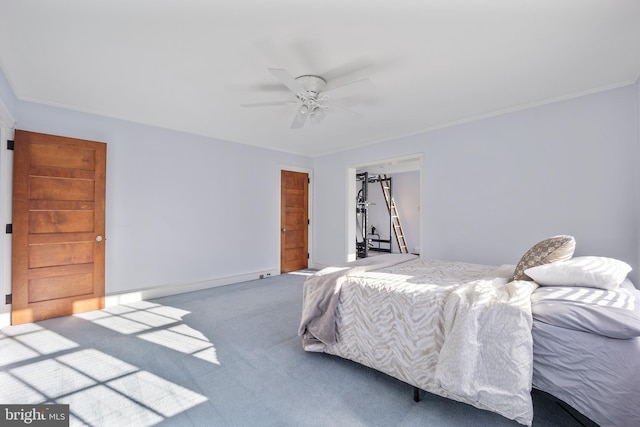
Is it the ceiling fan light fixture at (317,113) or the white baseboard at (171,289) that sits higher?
the ceiling fan light fixture at (317,113)

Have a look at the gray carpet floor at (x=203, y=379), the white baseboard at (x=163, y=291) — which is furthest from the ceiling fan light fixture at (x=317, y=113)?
the white baseboard at (x=163, y=291)

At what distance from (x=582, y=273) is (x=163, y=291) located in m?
4.62

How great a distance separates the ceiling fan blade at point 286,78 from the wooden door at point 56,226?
2.76 meters

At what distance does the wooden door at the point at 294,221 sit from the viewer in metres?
5.81

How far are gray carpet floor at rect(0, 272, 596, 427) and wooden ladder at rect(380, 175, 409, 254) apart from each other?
5.66 m

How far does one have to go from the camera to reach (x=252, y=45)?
2.20 metres

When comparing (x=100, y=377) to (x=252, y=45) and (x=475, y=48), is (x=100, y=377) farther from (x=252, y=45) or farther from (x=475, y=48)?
(x=475, y=48)

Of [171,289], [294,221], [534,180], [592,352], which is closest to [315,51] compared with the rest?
[592,352]

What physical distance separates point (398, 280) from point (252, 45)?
2127 mm

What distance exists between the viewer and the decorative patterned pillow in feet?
6.64

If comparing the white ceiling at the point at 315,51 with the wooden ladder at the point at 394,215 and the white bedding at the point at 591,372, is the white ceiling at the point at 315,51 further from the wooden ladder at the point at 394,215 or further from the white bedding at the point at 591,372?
the wooden ladder at the point at 394,215

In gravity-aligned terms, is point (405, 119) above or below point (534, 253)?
above

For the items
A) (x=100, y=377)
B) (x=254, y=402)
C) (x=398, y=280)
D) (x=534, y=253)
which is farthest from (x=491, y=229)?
(x=100, y=377)

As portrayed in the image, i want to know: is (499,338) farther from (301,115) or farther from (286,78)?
(301,115)
